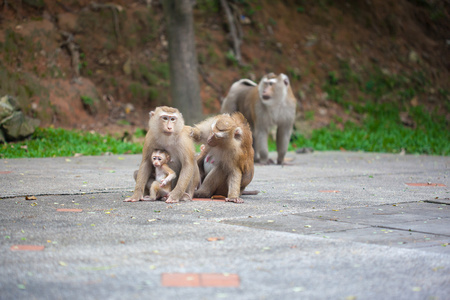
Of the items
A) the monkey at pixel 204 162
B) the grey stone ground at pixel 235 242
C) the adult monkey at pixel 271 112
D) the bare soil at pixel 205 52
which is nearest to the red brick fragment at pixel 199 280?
the grey stone ground at pixel 235 242

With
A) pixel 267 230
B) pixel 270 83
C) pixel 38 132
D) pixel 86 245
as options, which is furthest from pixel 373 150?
pixel 86 245

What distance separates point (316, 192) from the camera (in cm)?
700

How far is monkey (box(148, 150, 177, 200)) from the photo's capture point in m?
6.12

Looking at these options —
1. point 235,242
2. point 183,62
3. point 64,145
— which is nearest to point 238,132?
point 235,242

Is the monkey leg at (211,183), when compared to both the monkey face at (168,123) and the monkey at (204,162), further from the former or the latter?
the monkey face at (168,123)

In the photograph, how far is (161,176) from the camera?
6266 millimetres

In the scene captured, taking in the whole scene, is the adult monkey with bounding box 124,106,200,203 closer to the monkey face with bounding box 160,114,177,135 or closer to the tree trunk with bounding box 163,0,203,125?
the monkey face with bounding box 160,114,177,135

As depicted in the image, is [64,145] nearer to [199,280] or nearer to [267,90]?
[267,90]

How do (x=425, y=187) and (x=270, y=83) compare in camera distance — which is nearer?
(x=425, y=187)

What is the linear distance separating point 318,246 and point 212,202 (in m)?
2.34

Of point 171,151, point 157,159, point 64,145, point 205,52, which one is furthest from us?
point 205,52

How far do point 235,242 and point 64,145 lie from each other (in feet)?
29.5

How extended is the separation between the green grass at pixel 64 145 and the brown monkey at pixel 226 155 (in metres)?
5.51

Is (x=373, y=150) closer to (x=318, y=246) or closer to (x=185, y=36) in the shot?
(x=185, y=36)
